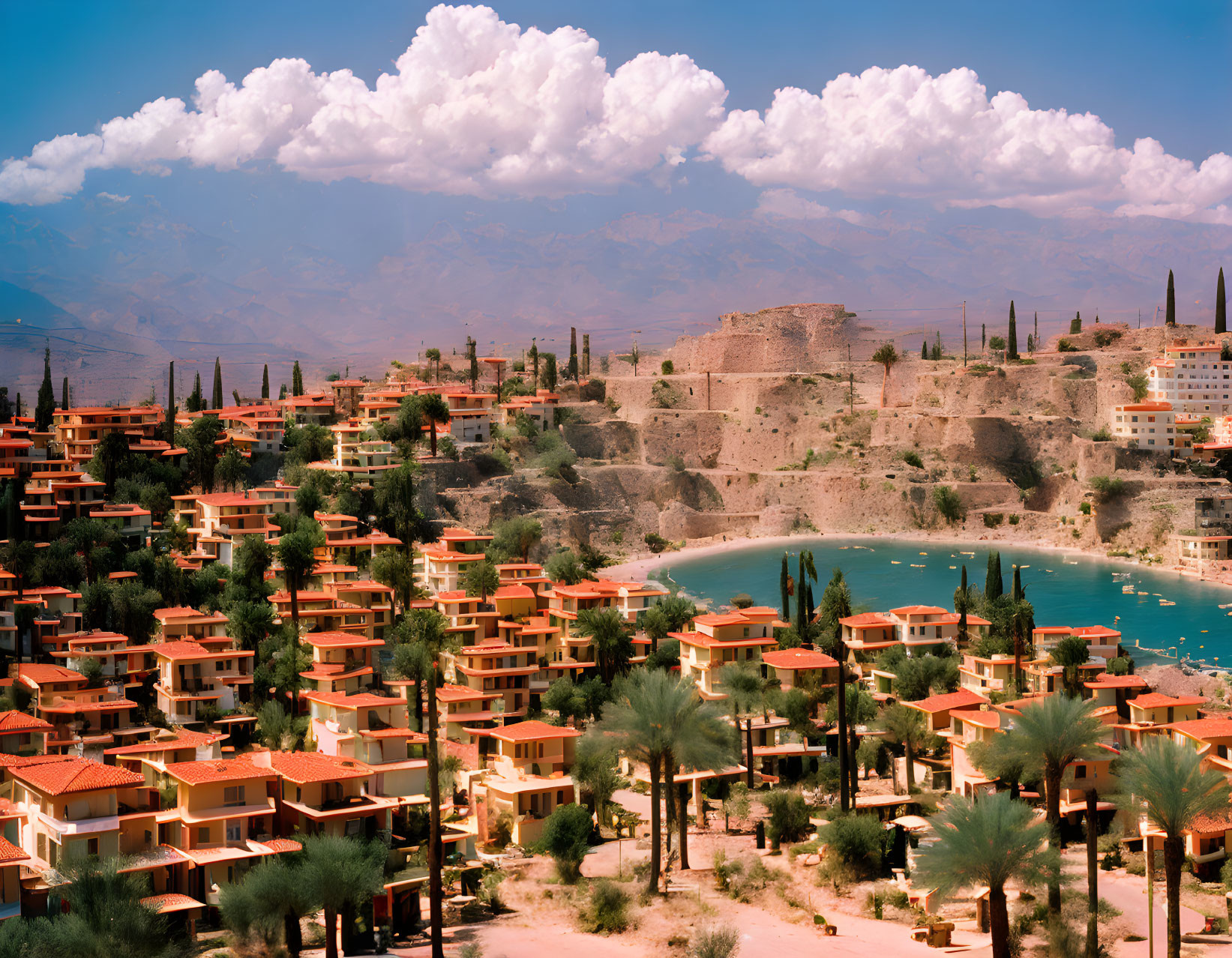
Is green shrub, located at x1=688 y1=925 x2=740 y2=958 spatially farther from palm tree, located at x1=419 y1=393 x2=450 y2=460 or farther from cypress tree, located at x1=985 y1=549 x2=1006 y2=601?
palm tree, located at x1=419 y1=393 x2=450 y2=460

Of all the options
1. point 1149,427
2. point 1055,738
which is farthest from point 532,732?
point 1149,427

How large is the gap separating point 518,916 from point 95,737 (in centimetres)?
1383

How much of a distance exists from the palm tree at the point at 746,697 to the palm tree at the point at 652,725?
573 centimetres

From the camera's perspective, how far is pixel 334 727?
34.0 meters

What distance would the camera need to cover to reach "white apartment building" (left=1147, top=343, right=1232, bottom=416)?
3049 inches

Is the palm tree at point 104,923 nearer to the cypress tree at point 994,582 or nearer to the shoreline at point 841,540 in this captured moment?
the cypress tree at point 994,582

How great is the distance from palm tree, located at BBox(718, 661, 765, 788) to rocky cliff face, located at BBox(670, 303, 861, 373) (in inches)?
2114

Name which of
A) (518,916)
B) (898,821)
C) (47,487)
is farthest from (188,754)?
(47,487)

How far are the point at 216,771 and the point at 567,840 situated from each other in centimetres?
757

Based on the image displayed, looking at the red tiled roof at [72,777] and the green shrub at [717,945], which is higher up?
the red tiled roof at [72,777]

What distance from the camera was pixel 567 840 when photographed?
29.6m

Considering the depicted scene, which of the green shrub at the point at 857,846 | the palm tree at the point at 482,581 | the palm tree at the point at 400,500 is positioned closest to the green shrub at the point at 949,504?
the palm tree at the point at 400,500

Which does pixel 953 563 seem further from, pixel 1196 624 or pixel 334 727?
pixel 334 727

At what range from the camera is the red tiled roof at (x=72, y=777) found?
2519 centimetres
